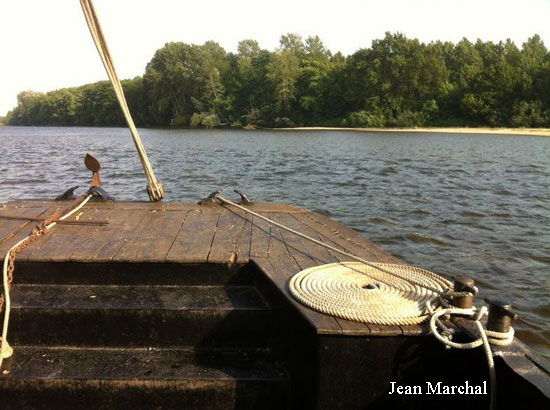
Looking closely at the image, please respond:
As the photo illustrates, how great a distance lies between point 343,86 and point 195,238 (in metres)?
74.9

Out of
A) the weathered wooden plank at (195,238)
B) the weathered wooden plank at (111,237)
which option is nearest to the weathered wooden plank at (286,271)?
the weathered wooden plank at (195,238)

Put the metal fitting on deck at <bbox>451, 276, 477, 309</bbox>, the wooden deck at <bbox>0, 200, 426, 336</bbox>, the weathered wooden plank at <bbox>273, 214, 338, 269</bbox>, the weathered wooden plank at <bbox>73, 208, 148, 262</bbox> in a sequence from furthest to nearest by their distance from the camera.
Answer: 1. the weathered wooden plank at <bbox>273, 214, 338, 269</bbox>
2. the weathered wooden plank at <bbox>73, 208, 148, 262</bbox>
3. the wooden deck at <bbox>0, 200, 426, 336</bbox>
4. the metal fitting on deck at <bbox>451, 276, 477, 309</bbox>

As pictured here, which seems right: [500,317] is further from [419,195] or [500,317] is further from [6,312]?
[419,195]

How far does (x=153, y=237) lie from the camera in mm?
3561

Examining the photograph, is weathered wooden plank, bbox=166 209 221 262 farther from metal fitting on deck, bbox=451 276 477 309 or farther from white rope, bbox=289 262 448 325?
metal fitting on deck, bbox=451 276 477 309

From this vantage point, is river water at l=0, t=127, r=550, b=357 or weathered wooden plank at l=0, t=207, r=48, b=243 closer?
weathered wooden plank at l=0, t=207, r=48, b=243

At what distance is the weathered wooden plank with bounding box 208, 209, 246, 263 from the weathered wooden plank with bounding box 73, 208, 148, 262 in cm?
65

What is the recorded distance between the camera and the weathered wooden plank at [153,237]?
3119 mm

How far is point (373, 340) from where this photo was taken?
2117mm

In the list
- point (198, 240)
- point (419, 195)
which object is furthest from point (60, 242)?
point (419, 195)

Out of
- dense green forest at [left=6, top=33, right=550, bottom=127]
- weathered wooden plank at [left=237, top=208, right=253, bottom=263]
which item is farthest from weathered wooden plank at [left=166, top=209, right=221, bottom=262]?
dense green forest at [left=6, top=33, right=550, bottom=127]

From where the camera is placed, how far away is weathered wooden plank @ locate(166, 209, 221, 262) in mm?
3105

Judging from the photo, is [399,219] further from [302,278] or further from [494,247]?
[302,278]

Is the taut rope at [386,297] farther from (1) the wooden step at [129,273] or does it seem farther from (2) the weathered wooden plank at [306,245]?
(1) the wooden step at [129,273]
